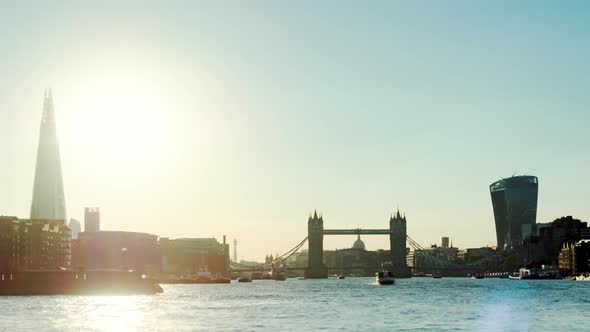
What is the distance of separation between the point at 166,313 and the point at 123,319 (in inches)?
506

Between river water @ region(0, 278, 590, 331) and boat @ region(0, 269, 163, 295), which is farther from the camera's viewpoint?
boat @ region(0, 269, 163, 295)

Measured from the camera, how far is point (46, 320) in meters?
91.2

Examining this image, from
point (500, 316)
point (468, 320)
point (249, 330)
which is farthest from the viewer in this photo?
point (500, 316)

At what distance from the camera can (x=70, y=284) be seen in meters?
176

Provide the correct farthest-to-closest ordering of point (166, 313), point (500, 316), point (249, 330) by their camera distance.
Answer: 1. point (166, 313)
2. point (500, 316)
3. point (249, 330)

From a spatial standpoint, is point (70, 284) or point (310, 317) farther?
point (70, 284)

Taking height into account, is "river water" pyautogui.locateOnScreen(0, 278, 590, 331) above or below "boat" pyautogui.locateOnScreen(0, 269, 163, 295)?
below

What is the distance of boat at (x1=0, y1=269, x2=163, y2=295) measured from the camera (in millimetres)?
173000

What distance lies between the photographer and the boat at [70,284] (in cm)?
17300

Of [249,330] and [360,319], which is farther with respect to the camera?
[360,319]

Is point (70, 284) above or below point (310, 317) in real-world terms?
above

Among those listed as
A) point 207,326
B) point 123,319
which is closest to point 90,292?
point 123,319

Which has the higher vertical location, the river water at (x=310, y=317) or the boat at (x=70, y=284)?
the boat at (x=70, y=284)

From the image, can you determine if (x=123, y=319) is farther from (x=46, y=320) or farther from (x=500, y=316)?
(x=500, y=316)
